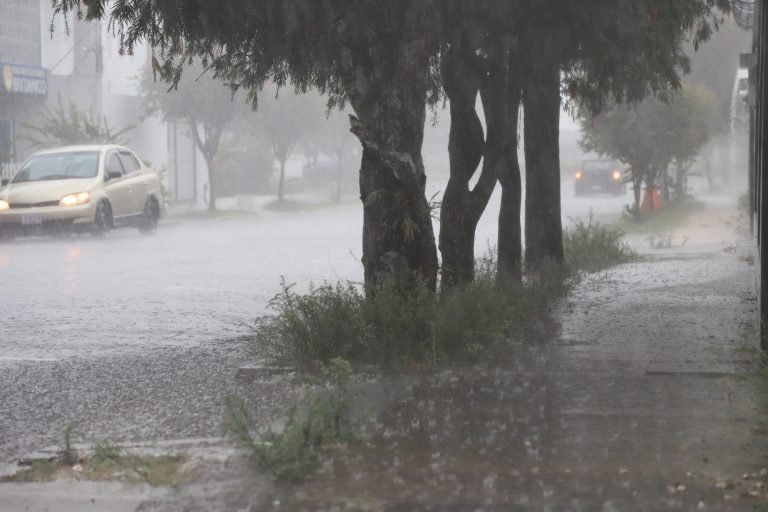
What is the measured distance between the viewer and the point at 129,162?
83.5ft

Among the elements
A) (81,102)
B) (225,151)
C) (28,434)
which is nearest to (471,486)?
(28,434)

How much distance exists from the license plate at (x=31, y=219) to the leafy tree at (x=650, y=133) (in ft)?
45.0

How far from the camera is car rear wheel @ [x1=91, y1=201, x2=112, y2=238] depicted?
23.0 m

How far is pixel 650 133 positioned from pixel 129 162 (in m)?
12.8

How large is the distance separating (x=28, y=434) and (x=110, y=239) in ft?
55.5

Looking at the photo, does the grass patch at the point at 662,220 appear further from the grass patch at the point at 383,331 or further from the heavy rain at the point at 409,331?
the grass patch at the point at 383,331

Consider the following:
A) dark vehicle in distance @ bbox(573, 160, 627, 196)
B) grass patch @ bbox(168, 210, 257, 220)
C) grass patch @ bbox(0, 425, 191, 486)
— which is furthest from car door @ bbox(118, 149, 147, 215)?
dark vehicle in distance @ bbox(573, 160, 627, 196)

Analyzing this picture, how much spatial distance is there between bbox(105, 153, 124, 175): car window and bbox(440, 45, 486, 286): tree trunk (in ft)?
46.0

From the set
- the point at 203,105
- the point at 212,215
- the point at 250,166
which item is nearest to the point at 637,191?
the point at 212,215

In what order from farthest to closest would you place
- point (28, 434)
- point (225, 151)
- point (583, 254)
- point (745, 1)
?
point (225, 151) → point (583, 254) → point (745, 1) → point (28, 434)

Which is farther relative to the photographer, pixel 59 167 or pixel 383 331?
pixel 59 167

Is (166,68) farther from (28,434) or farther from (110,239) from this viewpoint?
(110,239)

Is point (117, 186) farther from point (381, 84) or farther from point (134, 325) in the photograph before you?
point (381, 84)

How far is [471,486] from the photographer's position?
5398mm
